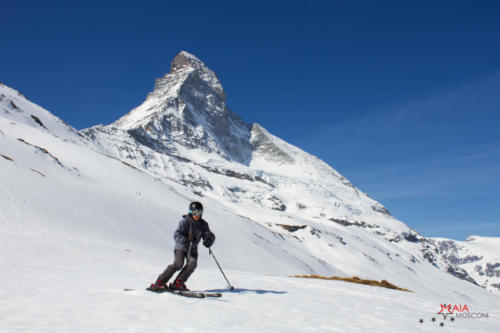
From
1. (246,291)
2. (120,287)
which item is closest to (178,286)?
(120,287)

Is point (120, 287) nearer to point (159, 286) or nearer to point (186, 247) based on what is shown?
point (159, 286)

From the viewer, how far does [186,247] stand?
9.16 meters

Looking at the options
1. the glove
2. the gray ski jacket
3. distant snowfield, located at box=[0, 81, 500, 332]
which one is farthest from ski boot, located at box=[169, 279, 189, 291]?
the glove

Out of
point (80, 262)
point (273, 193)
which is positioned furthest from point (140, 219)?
point (273, 193)

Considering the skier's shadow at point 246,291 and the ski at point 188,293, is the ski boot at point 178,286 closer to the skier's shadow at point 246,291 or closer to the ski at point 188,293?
the ski at point 188,293

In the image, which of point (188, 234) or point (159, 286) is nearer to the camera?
point (159, 286)

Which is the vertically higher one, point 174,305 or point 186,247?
point 186,247

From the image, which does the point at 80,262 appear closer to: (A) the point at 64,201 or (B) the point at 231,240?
(A) the point at 64,201

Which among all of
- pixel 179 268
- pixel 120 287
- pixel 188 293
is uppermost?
pixel 179 268

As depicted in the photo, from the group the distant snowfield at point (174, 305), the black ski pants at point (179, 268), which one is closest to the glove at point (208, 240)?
the black ski pants at point (179, 268)

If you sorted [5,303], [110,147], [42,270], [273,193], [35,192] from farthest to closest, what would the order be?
1. [273,193]
2. [110,147]
3. [35,192]
4. [42,270]
5. [5,303]

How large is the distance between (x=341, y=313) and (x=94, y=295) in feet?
18.4

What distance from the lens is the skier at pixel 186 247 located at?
29.2ft

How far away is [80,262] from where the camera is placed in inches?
489
